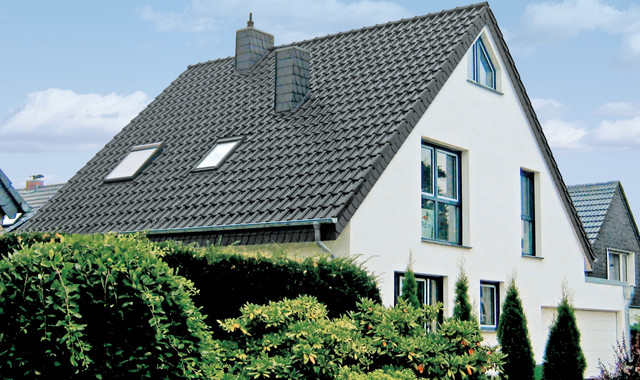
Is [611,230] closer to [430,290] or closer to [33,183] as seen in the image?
[430,290]

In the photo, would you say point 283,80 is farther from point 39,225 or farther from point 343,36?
point 39,225

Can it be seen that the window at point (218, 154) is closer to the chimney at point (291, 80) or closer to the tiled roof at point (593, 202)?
the chimney at point (291, 80)

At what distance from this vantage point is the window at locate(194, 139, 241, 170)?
17.0 m

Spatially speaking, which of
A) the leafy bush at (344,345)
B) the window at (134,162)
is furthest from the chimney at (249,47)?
the leafy bush at (344,345)

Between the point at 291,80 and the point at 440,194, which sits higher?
the point at 291,80

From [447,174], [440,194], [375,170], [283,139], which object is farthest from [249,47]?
[375,170]

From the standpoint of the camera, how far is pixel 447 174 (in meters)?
16.8

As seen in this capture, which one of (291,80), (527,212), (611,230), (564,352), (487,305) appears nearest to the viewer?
(564,352)

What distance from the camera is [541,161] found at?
778 inches

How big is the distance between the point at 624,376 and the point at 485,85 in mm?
6670

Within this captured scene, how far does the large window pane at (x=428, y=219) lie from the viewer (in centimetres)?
1584

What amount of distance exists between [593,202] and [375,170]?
63.2ft

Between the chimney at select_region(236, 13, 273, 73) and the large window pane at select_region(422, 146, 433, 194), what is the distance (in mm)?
6688

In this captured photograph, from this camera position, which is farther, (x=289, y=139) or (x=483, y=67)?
(x=483, y=67)
